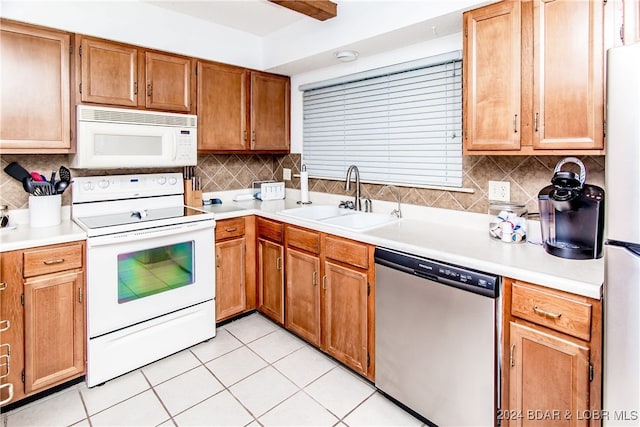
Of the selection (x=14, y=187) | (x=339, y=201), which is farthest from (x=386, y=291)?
(x=14, y=187)

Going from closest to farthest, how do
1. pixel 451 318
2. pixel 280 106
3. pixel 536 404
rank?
pixel 536 404
pixel 451 318
pixel 280 106

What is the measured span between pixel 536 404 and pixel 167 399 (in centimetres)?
186

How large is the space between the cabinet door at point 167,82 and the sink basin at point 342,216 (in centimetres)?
114

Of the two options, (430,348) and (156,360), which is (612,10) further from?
(156,360)

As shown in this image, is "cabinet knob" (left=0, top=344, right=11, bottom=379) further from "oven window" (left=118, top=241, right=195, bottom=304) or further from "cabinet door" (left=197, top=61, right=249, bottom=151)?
"cabinet door" (left=197, top=61, right=249, bottom=151)

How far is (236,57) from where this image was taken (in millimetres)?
3289

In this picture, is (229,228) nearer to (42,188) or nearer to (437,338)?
(42,188)

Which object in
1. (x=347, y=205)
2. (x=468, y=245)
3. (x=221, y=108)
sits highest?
(x=221, y=108)

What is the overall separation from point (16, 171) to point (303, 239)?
183 cm

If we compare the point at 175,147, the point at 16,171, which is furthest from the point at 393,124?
the point at 16,171

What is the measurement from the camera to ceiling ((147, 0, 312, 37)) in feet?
9.09

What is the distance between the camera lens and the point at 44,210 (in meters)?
2.28

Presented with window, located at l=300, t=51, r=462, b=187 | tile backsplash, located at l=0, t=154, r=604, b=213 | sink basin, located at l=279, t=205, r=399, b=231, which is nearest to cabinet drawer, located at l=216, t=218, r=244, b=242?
sink basin, located at l=279, t=205, r=399, b=231

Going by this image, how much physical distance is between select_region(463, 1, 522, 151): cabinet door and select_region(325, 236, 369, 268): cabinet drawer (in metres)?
0.81
